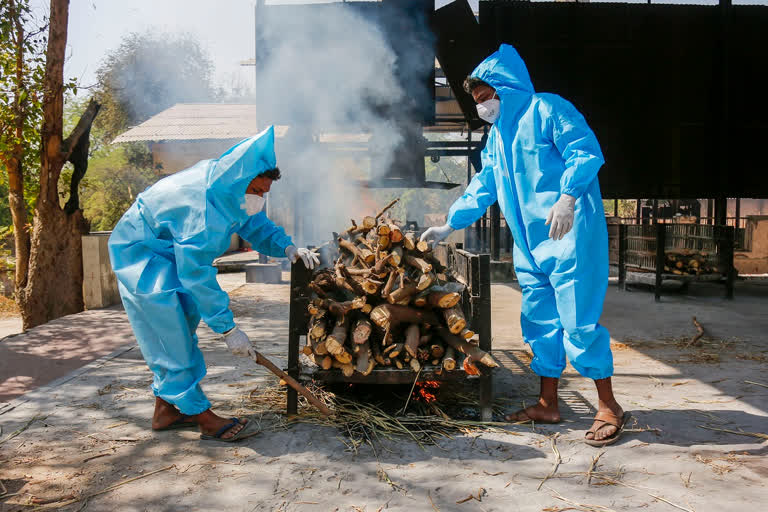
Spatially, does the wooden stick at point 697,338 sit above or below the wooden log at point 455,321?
below

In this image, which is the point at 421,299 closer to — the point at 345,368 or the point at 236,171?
the point at 345,368

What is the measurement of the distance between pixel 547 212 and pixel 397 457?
5.16ft

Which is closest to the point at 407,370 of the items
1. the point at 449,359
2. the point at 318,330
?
the point at 449,359

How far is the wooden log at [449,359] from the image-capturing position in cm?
314

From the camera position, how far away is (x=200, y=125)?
46.4ft

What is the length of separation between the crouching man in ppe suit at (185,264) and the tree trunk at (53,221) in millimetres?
5980

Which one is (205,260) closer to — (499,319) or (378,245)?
(378,245)

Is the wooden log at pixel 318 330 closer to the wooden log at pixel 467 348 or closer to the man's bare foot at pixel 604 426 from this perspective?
the wooden log at pixel 467 348

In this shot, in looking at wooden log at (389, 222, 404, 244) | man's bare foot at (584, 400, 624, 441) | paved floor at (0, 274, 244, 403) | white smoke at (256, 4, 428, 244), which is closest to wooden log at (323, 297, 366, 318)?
wooden log at (389, 222, 404, 244)

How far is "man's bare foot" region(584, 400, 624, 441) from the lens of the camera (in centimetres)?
292

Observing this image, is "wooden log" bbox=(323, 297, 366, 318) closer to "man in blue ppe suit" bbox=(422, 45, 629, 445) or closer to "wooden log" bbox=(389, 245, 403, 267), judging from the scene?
"wooden log" bbox=(389, 245, 403, 267)

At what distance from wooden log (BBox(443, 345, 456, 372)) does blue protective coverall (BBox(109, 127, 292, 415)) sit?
4.02 ft

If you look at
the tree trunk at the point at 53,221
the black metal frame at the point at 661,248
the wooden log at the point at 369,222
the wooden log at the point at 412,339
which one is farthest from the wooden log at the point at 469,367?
the tree trunk at the point at 53,221

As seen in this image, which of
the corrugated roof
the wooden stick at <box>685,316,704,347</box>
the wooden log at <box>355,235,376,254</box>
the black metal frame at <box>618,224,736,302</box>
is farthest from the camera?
the corrugated roof
